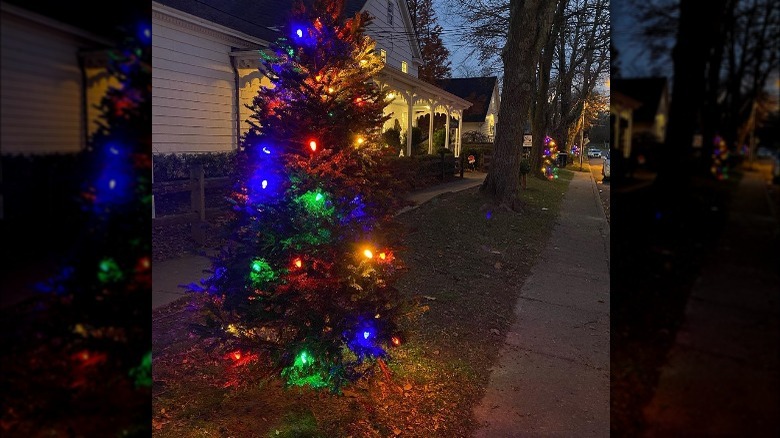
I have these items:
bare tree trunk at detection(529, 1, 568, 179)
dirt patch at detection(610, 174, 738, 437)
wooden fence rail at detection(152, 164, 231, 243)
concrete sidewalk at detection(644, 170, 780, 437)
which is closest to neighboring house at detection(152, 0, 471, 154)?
wooden fence rail at detection(152, 164, 231, 243)

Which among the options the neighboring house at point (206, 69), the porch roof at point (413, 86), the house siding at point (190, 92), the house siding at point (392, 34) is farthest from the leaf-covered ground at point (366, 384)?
the house siding at point (392, 34)

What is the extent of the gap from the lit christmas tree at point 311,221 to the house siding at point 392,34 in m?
15.7

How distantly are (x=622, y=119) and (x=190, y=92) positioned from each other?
1165 centimetres

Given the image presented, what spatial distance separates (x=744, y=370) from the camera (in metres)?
1.04

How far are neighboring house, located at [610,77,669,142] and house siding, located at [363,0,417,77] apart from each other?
1814 centimetres

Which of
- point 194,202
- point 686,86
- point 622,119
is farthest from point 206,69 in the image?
point 686,86

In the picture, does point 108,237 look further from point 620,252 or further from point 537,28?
A: point 537,28

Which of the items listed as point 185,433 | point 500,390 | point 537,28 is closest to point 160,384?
point 185,433

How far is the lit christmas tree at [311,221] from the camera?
11.0 feet

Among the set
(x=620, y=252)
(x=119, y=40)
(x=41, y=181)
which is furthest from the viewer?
(x=620, y=252)

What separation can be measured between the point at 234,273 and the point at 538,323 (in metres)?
3.41

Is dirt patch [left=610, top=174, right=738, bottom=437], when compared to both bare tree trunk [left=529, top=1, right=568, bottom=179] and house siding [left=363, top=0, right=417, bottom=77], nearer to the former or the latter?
house siding [left=363, top=0, right=417, bottom=77]

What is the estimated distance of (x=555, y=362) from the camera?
4629 millimetres

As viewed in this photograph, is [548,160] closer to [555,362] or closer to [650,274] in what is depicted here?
[555,362]
